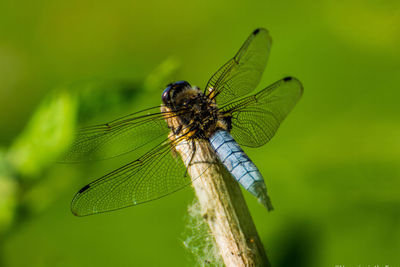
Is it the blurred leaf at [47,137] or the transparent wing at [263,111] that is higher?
the blurred leaf at [47,137]

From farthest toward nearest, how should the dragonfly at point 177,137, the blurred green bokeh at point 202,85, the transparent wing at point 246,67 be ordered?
the transparent wing at point 246,67 → the blurred green bokeh at point 202,85 → the dragonfly at point 177,137

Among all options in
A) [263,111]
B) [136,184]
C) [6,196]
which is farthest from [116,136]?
[263,111]

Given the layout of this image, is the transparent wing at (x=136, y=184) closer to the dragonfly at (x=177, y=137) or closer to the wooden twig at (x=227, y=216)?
the dragonfly at (x=177, y=137)

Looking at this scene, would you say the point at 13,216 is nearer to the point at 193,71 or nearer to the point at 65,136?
the point at 65,136

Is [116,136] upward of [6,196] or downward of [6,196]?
upward

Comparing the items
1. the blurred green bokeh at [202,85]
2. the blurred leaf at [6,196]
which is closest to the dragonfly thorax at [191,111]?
the blurred green bokeh at [202,85]

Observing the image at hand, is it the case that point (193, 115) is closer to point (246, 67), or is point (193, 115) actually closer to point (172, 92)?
point (172, 92)
